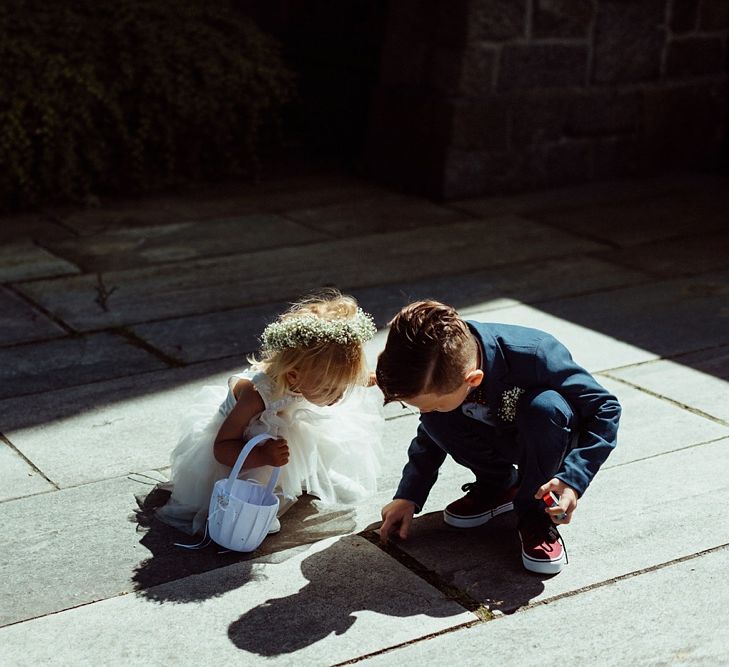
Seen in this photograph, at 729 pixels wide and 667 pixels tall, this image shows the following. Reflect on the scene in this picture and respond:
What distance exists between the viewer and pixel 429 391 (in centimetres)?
264

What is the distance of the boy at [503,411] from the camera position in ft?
8.63

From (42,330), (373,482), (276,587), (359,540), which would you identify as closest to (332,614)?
(276,587)

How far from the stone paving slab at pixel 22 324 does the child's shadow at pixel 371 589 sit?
206 cm

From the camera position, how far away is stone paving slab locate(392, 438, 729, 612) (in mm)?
2762

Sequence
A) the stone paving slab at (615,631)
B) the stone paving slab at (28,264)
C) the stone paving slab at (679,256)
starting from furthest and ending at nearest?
the stone paving slab at (679,256) < the stone paving slab at (28,264) < the stone paving slab at (615,631)

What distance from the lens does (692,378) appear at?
4.08 meters

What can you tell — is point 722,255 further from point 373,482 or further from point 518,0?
point 373,482

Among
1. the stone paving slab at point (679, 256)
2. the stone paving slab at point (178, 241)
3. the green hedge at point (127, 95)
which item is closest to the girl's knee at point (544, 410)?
the stone paving slab at point (679, 256)

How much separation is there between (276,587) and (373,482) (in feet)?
1.98

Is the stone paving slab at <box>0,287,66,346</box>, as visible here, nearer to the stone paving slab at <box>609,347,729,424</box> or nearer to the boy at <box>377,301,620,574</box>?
the boy at <box>377,301,620,574</box>

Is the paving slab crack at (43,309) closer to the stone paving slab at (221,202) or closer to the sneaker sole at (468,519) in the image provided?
the stone paving slab at (221,202)

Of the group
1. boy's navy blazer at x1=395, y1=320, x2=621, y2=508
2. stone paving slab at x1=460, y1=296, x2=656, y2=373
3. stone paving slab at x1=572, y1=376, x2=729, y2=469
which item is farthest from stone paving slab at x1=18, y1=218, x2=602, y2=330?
boy's navy blazer at x1=395, y1=320, x2=621, y2=508

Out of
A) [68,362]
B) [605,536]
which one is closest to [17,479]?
[68,362]

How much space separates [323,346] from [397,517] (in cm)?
50
